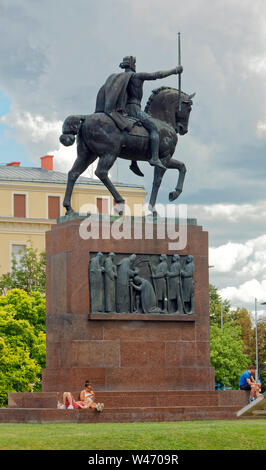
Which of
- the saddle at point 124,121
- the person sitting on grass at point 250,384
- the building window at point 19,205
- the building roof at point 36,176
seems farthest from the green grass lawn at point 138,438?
the building roof at point 36,176

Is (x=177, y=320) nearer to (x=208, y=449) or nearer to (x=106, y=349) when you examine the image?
(x=106, y=349)

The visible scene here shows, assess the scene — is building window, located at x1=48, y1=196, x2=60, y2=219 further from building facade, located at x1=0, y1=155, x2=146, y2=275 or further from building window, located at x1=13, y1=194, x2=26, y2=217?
building window, located at x1=13, y1=194, x2=26, y2=217

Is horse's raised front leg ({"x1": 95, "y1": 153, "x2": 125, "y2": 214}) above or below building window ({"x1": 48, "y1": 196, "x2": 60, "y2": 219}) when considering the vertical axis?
below

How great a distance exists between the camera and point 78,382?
29.6m

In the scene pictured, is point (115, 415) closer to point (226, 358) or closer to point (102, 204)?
point (226, 358)

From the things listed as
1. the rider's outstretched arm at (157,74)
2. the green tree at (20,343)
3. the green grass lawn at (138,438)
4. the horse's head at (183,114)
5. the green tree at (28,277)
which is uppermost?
the rider's outstretched arm at (157,74)

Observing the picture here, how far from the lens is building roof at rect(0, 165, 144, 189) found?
8094cm

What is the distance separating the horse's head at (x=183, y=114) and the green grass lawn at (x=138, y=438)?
11375 mm

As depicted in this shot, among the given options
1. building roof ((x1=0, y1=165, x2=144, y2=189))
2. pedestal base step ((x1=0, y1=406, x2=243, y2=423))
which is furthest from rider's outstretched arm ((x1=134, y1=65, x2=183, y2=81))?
building roof ((x1=0, y1=165, x2=144, y2=189))

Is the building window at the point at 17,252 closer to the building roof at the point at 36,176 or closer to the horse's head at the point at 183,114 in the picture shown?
the building roof at the point at 36,176

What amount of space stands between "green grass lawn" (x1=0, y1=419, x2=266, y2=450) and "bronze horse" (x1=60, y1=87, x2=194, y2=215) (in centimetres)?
910

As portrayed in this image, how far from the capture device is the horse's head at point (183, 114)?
1316 inches

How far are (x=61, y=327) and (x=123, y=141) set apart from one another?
17.2 ft

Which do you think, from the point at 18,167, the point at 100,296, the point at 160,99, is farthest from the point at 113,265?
the point at 18,167
